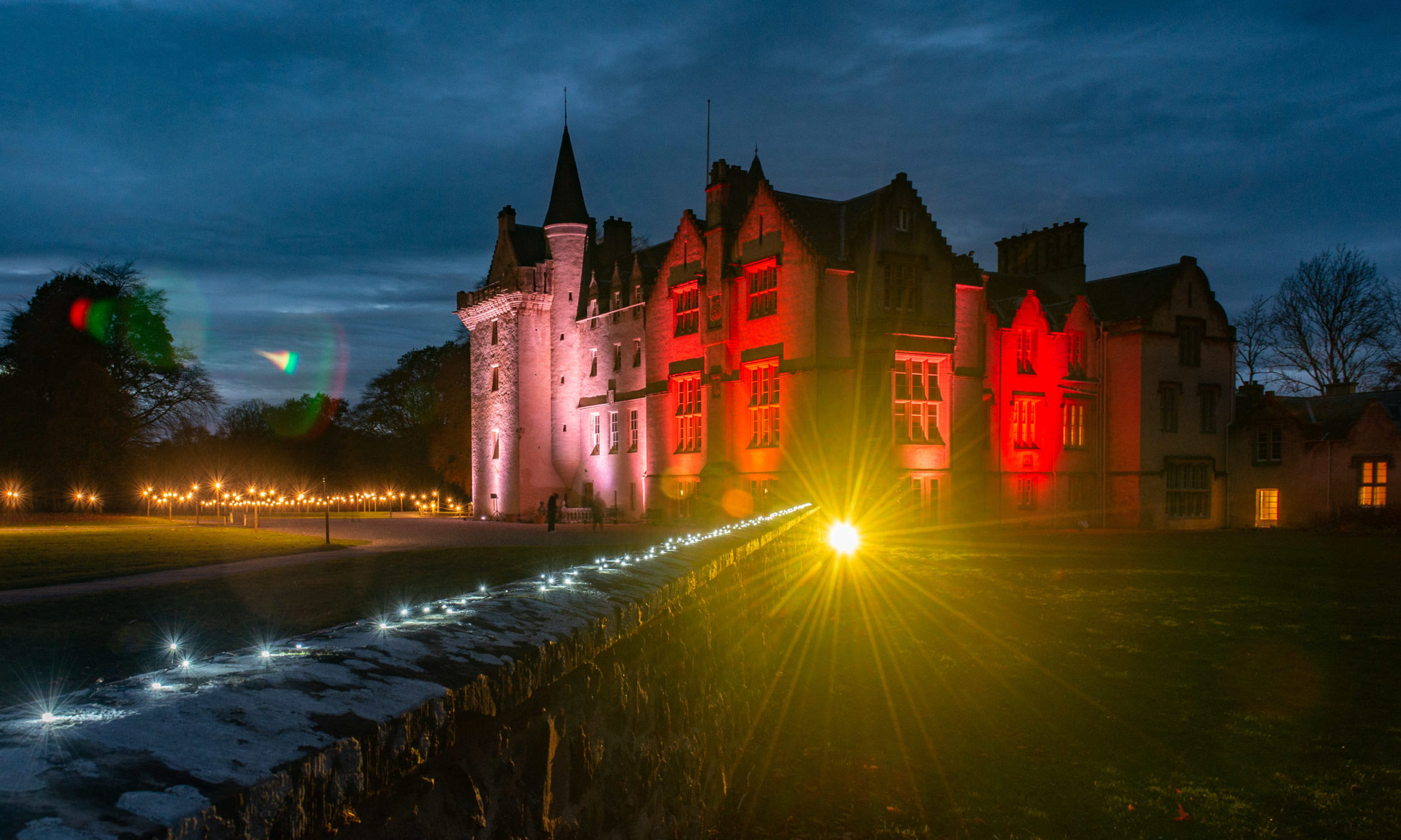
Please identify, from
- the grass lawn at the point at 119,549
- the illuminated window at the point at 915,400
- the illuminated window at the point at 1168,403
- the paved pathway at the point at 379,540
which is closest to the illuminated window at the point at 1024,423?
the illuminated window at the point at 915,400

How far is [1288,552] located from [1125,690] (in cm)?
2297

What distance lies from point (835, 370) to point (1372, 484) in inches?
970

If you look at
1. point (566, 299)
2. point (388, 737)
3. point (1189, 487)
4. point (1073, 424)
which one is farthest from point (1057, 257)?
point (388, 737)

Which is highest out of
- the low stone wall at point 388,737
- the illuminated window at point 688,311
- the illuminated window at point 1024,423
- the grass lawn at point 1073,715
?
the illuminated window at point 688,311

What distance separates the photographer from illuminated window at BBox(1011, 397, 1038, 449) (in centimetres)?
3916

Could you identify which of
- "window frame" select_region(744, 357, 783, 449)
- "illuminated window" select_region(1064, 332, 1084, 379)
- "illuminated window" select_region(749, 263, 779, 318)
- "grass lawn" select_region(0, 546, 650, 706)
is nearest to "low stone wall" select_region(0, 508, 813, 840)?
"grass lawn" select_region(0, 546, 650, 706)

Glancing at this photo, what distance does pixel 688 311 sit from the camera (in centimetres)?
3872

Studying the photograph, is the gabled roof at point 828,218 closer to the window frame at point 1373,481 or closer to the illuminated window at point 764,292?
the illuminated window at point 764,292

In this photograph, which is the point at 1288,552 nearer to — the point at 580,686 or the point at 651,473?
the point at 651,473

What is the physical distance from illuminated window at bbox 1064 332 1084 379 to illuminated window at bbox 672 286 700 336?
1618 cm

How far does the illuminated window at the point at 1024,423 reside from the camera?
3916cm

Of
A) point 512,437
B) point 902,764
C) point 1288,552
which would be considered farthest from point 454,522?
point 902,764

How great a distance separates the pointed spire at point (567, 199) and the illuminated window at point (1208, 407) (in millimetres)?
29985

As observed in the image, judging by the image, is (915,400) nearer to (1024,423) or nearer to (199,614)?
(1024,423)
